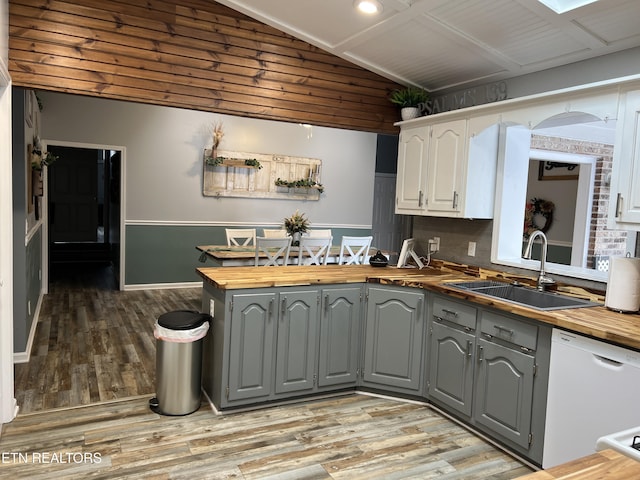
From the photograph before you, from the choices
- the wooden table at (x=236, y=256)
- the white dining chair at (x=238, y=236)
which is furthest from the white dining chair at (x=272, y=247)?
the white dining chair at (x=238, y=236)

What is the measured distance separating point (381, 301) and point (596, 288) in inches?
53.6

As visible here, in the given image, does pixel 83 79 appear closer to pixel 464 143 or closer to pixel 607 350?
pixel 464 143

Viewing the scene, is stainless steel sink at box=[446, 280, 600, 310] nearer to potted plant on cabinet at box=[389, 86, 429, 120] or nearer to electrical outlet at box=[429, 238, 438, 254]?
electrical outlet at box=[429, 238, 438, 254]

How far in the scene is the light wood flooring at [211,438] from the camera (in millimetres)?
2574

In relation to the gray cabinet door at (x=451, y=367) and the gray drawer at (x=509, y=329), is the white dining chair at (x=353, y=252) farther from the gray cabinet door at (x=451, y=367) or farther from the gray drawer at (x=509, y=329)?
the gray drawer at (x=509, y=329)

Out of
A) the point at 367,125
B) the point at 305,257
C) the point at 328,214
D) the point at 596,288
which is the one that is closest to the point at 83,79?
the point at 367,125

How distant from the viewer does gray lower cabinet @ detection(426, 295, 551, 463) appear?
2.65 metres

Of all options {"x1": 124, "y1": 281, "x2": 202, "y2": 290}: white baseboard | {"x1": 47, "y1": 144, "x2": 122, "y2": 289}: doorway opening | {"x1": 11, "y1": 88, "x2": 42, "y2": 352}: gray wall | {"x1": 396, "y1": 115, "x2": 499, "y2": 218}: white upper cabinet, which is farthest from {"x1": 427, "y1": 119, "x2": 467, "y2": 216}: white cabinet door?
{"x1": 47, "y1": 144, "x2": 122, "y2": 289}: doorway opening

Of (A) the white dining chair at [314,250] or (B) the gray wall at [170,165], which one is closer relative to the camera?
(A) the white dining chair at [314,250]

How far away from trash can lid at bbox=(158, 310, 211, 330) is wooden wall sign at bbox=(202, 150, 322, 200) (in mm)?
4228

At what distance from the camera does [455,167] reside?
3.62m

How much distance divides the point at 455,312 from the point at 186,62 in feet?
8.19

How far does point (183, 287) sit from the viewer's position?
7.27 m

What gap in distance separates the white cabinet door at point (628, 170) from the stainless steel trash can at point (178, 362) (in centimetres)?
254
